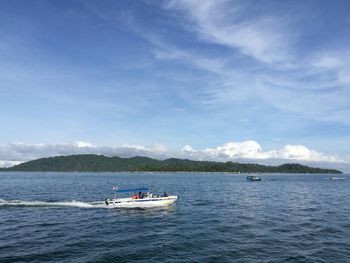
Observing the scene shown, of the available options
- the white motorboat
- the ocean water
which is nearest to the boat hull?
the white motorboat

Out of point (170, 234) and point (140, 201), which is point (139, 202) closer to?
point (140, 201)

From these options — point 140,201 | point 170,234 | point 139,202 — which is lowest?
point 170,234

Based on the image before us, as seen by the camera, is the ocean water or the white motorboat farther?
the white motorboat

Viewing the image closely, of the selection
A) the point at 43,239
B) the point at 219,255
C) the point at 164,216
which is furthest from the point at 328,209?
the point at 43,239

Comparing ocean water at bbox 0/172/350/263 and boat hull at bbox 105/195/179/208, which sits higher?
boat hull at bbox 105/195/179/208

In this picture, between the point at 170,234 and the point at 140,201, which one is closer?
the point at 170,234

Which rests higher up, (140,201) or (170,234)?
(140,201)

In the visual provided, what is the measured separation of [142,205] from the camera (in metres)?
69.4

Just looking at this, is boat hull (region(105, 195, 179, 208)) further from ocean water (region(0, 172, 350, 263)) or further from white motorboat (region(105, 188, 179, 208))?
ocean water (region(0, 172, 350, 263))

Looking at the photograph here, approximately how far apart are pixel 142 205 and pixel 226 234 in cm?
2731

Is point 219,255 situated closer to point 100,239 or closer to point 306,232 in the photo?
point 100,239

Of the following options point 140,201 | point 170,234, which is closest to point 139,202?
point 140,201

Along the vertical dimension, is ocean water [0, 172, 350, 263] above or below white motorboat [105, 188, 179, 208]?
below

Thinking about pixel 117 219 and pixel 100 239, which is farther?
pixel 117 219
